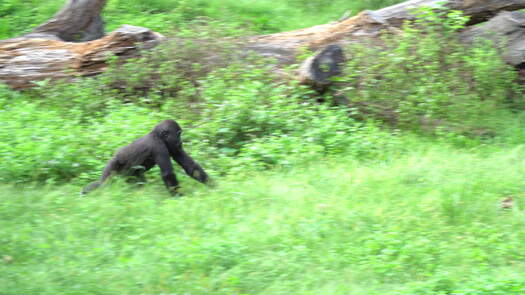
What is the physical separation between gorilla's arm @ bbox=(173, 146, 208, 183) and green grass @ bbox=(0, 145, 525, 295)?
14cm

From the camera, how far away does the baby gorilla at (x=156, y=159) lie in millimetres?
6289

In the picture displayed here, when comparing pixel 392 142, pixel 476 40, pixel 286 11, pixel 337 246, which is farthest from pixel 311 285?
pixel 286 11

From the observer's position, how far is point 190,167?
646 centimetres

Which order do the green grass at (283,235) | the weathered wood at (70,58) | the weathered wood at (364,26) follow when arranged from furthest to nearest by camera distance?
1. the weathered wood at (364,26)
2. the weathered wood at (70,58)
3. the green grass at (283,235)

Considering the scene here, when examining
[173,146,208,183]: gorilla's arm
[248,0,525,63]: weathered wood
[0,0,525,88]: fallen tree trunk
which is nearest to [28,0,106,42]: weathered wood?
[0,0,525,88]: fallen tree trunk

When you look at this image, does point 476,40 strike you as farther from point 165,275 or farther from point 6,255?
point 6,255

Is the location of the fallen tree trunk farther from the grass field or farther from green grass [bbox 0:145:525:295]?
green grass [bbox 0:145:525:295]

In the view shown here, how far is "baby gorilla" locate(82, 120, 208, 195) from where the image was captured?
20.6 feet

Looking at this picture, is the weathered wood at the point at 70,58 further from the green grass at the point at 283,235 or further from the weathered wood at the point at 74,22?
the green grass at the point at 283,235

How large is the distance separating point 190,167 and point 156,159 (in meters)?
0.39

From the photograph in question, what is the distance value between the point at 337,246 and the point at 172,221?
1558mm

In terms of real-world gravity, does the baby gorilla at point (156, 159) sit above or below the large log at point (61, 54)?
below

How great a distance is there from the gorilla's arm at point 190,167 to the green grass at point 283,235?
0.47 feet

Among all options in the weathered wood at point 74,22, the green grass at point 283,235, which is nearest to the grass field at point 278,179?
the green grass at point 283,235
